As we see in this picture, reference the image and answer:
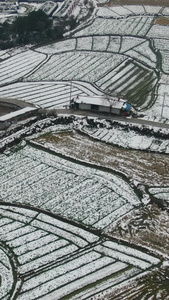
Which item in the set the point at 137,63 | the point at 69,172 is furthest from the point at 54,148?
the point at 137,63

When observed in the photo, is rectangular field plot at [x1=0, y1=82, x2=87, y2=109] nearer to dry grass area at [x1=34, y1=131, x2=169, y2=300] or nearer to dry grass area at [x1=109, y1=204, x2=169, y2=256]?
dry grass area at [x1=34, y1=131, x2=169, y2=300]

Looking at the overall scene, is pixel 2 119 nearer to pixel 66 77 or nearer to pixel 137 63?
pixel 66 77

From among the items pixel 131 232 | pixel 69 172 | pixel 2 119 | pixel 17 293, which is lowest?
pixel 17 293

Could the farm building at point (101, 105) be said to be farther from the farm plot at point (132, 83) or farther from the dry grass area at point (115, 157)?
the dry grass area at point (115, 157)

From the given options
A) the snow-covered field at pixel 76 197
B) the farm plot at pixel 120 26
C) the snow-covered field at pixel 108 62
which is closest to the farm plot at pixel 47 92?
the snow-covered field at pixel 76 197

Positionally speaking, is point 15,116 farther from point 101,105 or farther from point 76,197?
point 76,197

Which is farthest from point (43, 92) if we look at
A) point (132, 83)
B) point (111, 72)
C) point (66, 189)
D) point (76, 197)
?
point (76, 197)
